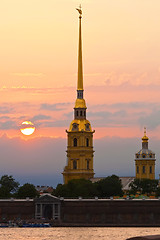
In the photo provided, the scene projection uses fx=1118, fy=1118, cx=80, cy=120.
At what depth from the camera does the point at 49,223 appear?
147 metres

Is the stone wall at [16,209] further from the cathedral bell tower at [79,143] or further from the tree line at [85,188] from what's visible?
the cathedral bell tower at [79,143]

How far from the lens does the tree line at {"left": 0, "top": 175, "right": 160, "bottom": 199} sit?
166 m

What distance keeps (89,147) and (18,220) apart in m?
41.3

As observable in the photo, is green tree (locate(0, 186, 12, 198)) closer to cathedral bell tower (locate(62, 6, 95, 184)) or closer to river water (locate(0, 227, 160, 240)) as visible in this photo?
cathedral bell tower (locate(62, 6, 95, 184))

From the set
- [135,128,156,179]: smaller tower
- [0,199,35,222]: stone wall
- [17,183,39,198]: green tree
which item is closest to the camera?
[0,199,35,222]: stone wall

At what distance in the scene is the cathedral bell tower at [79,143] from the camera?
188500 millimetres

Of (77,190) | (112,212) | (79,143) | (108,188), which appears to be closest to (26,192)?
(77,190)

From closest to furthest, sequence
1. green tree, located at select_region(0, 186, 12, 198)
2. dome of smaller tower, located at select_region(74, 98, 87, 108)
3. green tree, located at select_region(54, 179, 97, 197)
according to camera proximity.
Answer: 1. green tree, located at select_region(54, 179, 97, 197)
2. green tree, located at select_region(0, 186, 12, 198)
3. dome of smaller tower, located at select_region(74, 98, 87, 108)

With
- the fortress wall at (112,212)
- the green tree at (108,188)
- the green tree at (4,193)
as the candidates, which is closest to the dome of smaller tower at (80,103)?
the green tree at (108,188)

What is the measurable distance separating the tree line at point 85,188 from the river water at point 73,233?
24616 millimetres

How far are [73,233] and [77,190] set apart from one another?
3574 centimetres

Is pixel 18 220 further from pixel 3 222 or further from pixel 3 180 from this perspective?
pixel 3 180

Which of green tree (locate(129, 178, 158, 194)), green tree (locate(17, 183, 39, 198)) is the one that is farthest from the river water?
green tree (locate(129, 178, 158, 194))

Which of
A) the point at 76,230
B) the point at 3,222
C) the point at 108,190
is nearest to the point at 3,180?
the point at 108,190
